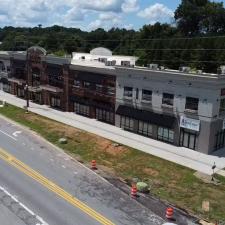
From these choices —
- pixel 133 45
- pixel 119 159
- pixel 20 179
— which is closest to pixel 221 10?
pixel 133 45

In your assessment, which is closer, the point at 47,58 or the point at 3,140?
→ the point at 3,140

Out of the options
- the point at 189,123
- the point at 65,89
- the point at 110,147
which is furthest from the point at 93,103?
the point at 189,123

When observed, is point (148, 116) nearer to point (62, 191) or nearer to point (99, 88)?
point (99, 88)

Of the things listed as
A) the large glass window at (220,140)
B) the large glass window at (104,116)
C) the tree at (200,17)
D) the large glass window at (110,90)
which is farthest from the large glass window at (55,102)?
the tree at (200,17)

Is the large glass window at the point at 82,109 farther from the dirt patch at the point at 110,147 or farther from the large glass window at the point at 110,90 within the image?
the dirt patch at the point at 110,147

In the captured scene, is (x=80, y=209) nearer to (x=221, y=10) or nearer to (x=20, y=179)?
(x=20, y=179)

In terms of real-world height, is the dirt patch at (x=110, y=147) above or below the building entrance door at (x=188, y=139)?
below
